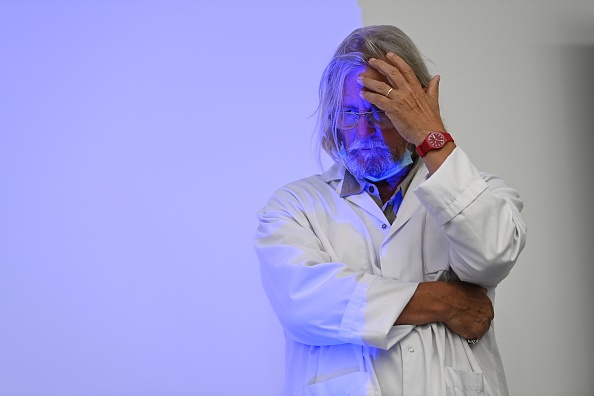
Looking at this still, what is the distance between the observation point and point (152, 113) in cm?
258

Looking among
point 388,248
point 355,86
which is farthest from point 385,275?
point 355,86

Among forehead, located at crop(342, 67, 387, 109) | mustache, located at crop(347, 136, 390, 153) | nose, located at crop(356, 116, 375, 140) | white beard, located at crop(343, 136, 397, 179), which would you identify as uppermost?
forehead, located at crop(342, 67, 387, 109)

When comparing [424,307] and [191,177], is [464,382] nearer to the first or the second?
[424,307]

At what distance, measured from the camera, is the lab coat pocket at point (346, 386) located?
1.61 m

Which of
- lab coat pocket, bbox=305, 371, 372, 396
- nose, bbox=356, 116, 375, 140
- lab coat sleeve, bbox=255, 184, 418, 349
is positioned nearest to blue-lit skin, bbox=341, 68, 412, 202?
nose, bbox=356, 116, 375, 140

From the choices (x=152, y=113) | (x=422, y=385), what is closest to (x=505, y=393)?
(x=422, y=385)

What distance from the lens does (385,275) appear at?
5.72 ft

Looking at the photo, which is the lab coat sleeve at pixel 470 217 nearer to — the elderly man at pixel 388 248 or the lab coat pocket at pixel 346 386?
the elderly man at pixel 388 248

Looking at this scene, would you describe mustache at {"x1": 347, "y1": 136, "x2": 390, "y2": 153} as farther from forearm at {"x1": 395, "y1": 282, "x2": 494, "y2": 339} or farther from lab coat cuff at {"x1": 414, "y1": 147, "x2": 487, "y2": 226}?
forearm at {"x1": 395, "y1": 282, "x2": 494, "y2": 339}

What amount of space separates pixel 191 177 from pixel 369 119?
0.90 meters

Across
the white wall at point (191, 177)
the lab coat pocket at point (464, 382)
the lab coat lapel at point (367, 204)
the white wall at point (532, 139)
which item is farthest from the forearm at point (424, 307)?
the white wall at point (532, 139)

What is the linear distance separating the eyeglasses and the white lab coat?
0.18 meters

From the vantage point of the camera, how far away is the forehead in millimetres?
1816

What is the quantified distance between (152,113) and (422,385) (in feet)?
4.52
